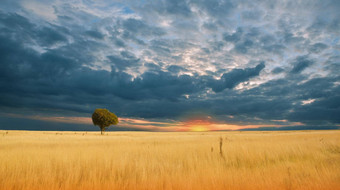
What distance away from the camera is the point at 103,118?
55.3 metres

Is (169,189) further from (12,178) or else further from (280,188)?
(12,178)

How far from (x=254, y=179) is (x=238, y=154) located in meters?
4.90

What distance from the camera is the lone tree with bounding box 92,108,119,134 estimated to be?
55.3m

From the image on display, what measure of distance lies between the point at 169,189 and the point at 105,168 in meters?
3.26

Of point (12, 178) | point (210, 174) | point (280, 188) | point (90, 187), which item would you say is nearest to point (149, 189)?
point (90, 187)

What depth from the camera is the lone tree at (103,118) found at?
181 ft

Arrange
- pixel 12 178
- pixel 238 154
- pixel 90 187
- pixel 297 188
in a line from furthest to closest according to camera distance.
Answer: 1. pixel 238 154
2. pixel 12 178
3. pixel 90 187
4. pixel 297 188

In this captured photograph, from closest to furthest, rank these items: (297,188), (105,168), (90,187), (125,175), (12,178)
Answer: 1. (297,188)
2. (90,187)
3. (12,178)
4. (125,175)
5. (105,168)

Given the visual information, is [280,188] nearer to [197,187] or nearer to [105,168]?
[197,187]

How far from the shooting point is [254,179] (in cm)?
614

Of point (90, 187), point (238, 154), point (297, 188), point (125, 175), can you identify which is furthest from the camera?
point (238, 154)

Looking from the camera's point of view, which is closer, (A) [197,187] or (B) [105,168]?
(A) [197,187]

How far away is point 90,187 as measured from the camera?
19.3 feet

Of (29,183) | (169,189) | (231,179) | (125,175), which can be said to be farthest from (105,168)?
(231,179)
